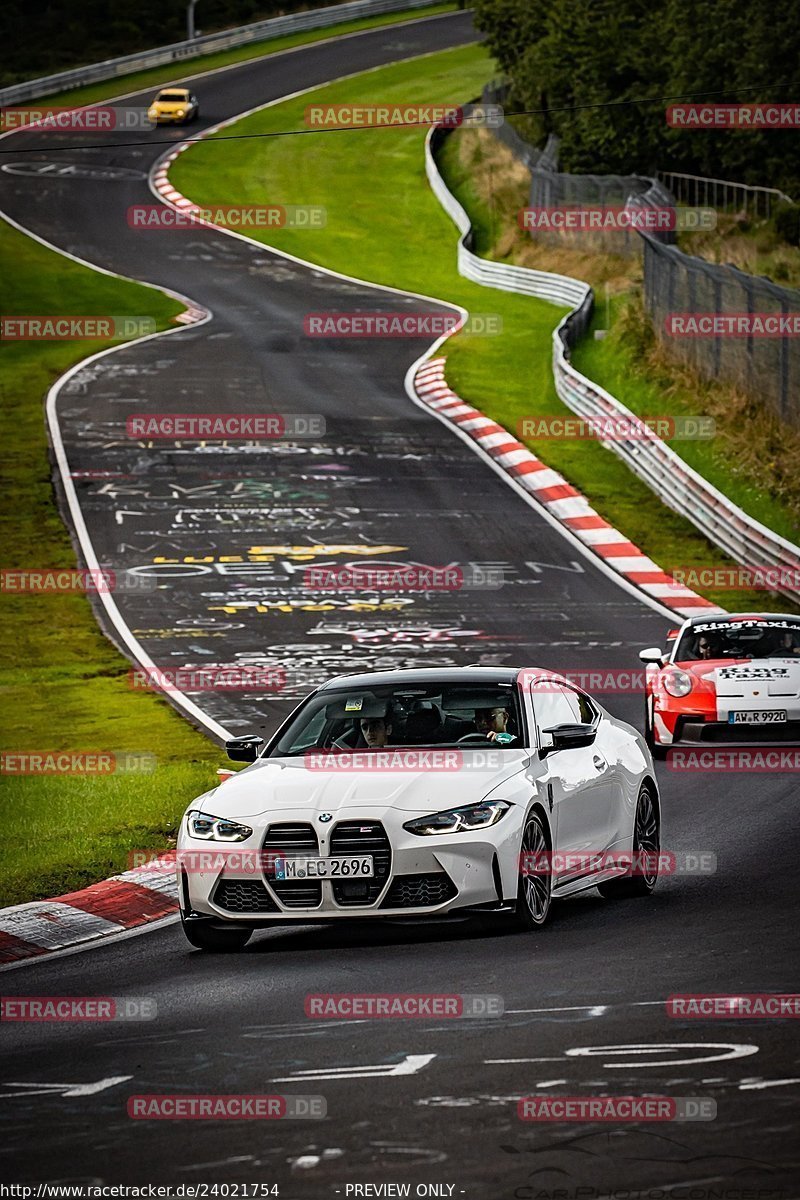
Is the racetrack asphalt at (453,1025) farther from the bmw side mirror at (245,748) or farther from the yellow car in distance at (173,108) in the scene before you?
the yellow car in distance at (173,108)

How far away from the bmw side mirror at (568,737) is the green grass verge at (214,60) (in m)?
76.4

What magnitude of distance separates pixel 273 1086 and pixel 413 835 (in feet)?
9.34

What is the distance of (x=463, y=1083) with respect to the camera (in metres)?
7.42

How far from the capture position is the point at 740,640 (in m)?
19.3

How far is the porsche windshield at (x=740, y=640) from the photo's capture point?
19078 mm

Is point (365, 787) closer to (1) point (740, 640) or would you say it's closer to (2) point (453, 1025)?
(2) point (453, 1025)

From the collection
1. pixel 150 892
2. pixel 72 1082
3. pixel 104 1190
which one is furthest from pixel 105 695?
pixel 104 1190

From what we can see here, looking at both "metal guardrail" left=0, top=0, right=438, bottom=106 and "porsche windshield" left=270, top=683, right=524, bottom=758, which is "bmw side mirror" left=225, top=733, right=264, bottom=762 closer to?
"porsche windshield" left=270, top=683, right=524, bottom=758

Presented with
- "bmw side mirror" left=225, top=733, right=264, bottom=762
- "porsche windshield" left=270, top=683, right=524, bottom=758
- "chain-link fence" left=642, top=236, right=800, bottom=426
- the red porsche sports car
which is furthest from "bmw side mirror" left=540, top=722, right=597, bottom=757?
"chain-link fence" left=642, top=236, right=800, bottom=426

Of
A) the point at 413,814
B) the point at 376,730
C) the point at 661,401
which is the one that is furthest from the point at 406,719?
the point at 661,401

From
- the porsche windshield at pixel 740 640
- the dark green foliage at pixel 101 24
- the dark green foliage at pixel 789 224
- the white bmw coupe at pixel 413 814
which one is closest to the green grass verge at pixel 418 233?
the dark green foliage at pixel 789 224

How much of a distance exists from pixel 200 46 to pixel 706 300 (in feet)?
219

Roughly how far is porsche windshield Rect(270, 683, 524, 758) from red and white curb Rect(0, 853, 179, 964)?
1.35 metres

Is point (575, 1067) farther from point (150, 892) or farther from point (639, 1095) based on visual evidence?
point (150, 892)
